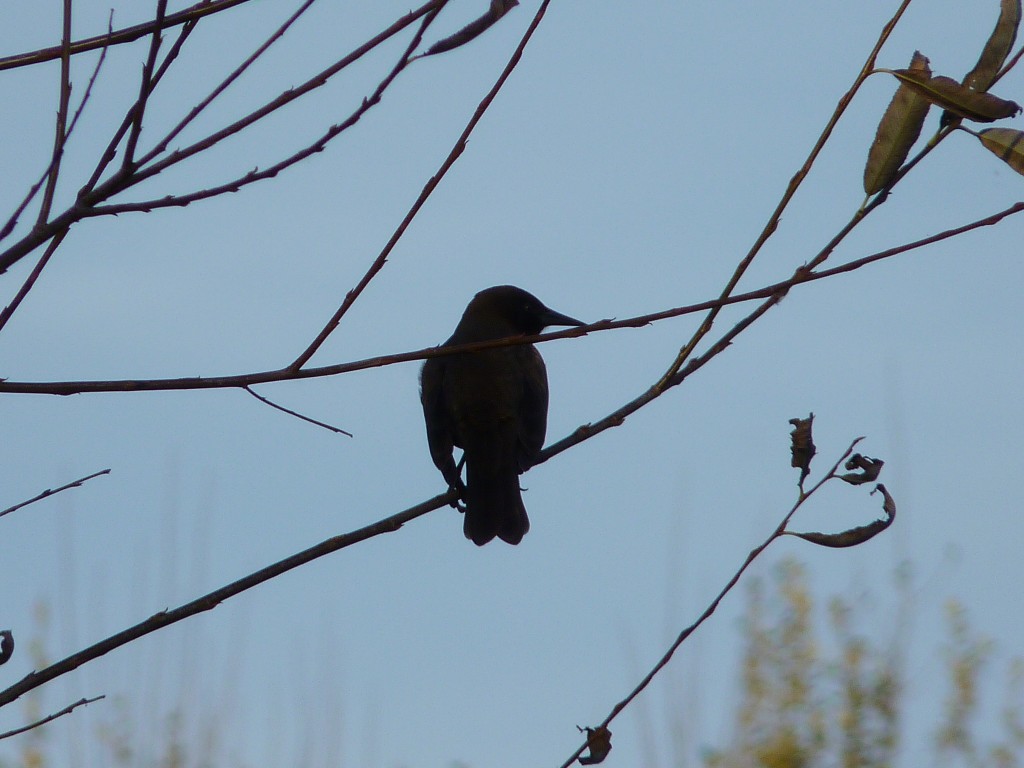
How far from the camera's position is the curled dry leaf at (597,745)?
80.1 inches

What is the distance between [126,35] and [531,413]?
353cm

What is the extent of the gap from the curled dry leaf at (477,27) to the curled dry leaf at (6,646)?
1.11 meters

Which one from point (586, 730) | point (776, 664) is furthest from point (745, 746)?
point (586, 730)

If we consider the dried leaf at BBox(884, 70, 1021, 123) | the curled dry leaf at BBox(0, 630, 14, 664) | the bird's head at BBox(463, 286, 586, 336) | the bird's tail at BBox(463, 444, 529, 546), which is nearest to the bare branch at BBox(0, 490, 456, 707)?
the curled dry leaf at BBox(0, 630, 14, 664)

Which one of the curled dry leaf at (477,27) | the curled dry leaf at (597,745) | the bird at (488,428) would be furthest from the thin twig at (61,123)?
the bird at (488,428)

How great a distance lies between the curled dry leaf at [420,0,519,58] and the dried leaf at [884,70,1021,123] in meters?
0.64

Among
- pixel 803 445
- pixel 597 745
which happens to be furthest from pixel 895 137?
pixel 597 745

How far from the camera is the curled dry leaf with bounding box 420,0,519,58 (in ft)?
6.44

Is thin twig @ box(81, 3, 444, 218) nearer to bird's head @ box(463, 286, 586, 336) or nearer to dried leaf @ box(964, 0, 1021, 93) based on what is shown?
dried leaf @ box(964, 0, 1021, 93)

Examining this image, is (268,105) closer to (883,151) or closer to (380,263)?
(380,263)

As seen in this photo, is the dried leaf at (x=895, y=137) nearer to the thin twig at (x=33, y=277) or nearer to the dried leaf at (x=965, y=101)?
the dried leaf at (x=965, y=101)

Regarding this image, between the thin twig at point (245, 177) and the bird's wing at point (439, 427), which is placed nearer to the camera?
the thin twig at point (245, 177)

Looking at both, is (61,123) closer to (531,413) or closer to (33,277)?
(33,277)

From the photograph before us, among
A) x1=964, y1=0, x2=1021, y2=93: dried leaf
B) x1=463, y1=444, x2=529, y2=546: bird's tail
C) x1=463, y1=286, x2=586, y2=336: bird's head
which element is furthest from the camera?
x1=463, y1=286, x2=586, y2=336: bird's head
